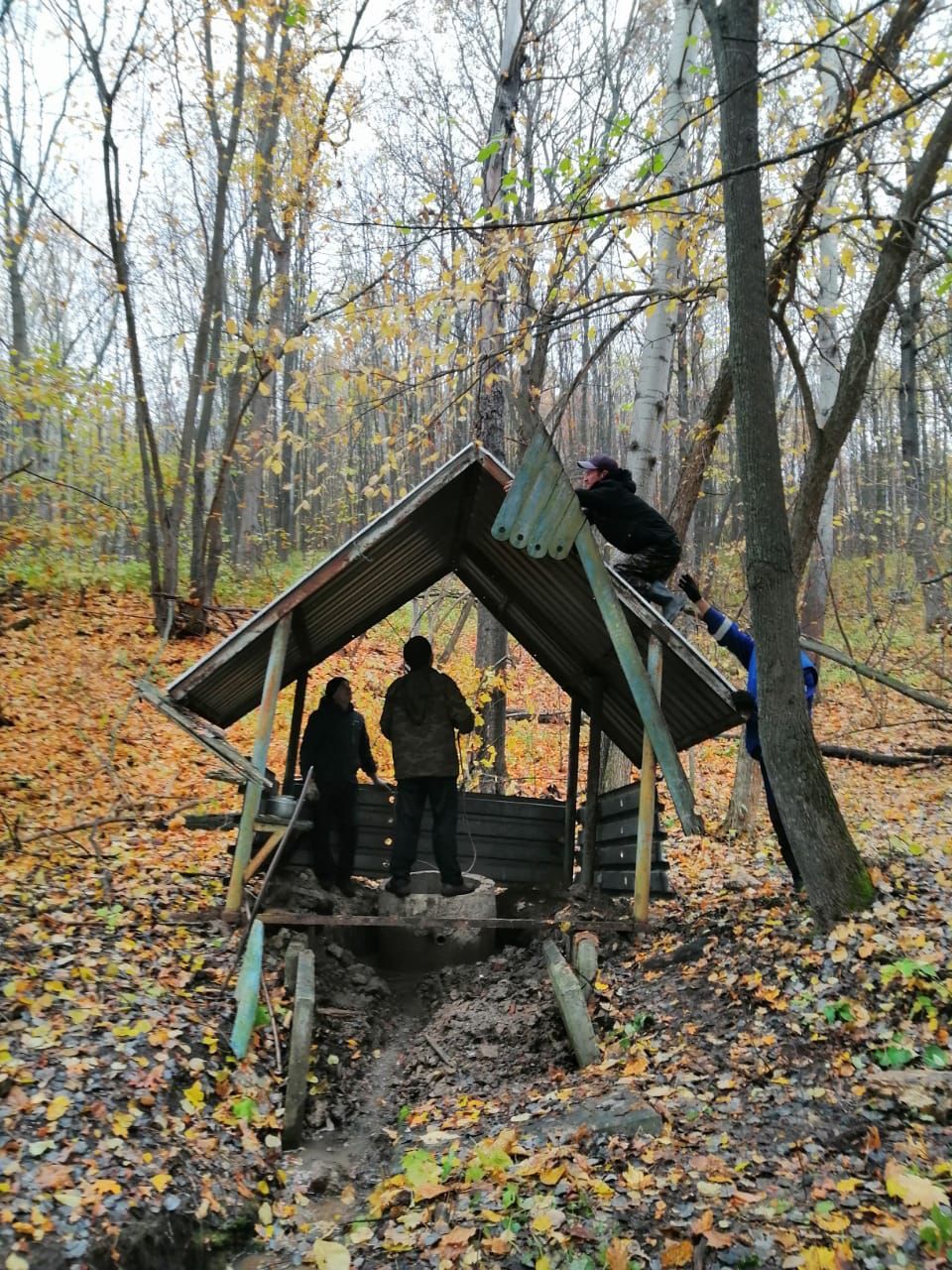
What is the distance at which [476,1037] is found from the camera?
6734 millimetres

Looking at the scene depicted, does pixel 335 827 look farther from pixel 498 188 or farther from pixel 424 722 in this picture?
pixel 498 188

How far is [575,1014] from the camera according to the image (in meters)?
6.00

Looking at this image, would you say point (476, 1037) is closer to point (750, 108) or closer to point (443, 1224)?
point (443, 1224)

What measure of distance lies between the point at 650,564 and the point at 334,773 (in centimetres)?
377

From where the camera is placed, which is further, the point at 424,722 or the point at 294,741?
the point at 294,741

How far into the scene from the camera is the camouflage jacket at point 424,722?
8.65 m

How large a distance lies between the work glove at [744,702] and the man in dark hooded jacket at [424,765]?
263 centimetres

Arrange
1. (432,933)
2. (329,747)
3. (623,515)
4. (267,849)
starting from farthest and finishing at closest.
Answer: (329,747)
(432,933)
(267,849)
(623,515)

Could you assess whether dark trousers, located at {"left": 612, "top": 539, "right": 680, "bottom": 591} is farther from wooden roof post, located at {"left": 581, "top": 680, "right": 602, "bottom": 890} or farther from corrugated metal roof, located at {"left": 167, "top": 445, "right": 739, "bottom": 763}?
wooden roof post, located at {"left": 581, "top": 680, "right": 602, "bottom": 890}

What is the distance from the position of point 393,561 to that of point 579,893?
12.1 feet

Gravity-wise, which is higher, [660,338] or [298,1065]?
[660,338]

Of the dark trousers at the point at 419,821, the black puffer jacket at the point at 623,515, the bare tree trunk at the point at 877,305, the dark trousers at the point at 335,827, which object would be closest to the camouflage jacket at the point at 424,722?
the dark trousers at the point at 419,821

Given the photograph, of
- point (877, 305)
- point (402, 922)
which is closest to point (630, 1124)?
point (402, 922)

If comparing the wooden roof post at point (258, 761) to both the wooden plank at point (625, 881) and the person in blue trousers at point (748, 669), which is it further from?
the wooden plank at point (625, 881)
